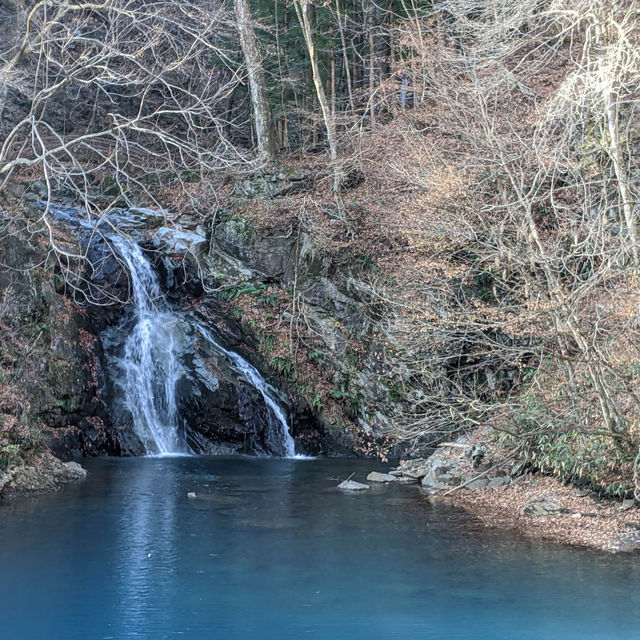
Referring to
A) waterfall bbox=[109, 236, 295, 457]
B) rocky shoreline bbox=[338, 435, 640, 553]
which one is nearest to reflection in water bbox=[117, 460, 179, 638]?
waterfall bbox=[109, 236, 295, 457]

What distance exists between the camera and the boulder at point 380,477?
12.8 metres

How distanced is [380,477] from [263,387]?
4491mm

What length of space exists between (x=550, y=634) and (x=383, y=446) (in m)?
9.75

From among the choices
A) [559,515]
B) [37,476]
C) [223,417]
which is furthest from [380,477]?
[37,476]

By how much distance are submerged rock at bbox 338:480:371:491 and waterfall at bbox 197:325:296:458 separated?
380 centimetres

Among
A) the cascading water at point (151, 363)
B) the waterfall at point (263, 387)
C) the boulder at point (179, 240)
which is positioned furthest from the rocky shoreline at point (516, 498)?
the boulder at point (179, 240)

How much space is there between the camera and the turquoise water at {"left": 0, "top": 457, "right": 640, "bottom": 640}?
6.23 metres

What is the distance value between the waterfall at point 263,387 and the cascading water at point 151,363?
2.96 ft

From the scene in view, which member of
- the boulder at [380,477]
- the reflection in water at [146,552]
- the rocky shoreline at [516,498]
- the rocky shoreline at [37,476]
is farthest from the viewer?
the boulder at [380,477]

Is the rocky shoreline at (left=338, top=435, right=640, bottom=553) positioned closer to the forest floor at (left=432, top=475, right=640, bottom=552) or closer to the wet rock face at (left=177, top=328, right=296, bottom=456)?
the forest floor at (left=432, top=475, right=640, bottom=552)

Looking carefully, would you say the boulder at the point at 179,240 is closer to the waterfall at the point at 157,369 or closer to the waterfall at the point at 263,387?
the waterfall at the point at 157,369

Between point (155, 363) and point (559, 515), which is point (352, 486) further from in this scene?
point (155, 363)

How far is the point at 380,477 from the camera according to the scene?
12.9 metres

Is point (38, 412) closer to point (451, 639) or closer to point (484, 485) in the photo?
point (484, 485)
